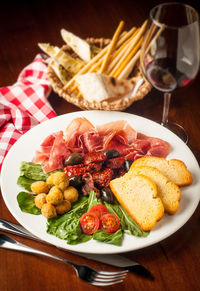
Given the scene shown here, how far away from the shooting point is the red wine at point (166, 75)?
5.45 feet

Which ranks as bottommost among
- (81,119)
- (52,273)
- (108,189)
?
(52,273)

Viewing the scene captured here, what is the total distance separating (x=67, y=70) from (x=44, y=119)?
0.40 metres

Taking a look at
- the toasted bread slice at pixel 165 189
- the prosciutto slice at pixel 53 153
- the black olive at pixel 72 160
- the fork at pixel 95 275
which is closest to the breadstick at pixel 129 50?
the prosciutto slice at pixel 53 153

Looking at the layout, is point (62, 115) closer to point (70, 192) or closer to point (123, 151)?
point (123, 151)

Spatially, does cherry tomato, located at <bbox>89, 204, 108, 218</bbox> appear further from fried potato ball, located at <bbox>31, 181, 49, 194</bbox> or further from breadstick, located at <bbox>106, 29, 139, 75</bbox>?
breadstick, located at <bbox>106, 29, 139, 75</bbox>

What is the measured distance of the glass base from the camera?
2131 millimetres

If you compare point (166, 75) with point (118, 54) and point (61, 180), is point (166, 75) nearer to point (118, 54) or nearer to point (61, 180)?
point (61, 180)

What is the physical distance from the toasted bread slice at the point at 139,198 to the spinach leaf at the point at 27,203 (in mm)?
370

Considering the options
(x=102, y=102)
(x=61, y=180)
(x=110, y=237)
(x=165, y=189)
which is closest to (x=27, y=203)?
(x=61, y=180)

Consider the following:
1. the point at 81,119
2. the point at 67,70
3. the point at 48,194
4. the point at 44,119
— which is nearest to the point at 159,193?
the point at 48,194

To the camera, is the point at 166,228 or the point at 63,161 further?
the point at 63,161

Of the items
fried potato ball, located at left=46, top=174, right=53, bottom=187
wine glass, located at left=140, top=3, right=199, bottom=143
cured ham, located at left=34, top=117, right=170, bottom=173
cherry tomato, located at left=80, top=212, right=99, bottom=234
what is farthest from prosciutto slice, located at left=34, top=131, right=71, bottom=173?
wine glass, located at left=140, top=3, right=199, bottom=143

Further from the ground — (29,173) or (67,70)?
(67,70)

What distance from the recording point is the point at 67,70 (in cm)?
244
